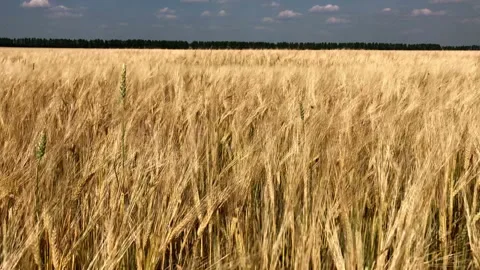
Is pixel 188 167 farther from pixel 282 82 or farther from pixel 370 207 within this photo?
pixel 282 82

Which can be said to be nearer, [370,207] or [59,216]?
[59,216]

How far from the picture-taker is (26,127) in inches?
76.9

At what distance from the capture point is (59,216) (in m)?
1.06

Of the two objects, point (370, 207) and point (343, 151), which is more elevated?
point (343, 151)

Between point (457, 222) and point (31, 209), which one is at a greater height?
point (31, 209)

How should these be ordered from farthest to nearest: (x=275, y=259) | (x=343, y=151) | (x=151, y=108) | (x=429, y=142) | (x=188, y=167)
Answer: (x=151, y=108) → (x=429, y=142) → (x=343, y=151) → (x=188, y=167) → (x=275, y=259)

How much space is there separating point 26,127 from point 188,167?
104 cm

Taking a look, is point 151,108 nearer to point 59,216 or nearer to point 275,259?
point 59,216

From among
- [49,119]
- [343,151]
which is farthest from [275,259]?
[49,119]

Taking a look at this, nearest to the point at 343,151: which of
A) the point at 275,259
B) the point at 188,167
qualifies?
the point at 188,167

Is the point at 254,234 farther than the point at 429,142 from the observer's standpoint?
No

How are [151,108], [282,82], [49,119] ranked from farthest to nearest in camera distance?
1. [282,82]
2. [151,108]
3. [49,119]

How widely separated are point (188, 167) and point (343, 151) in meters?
0.45

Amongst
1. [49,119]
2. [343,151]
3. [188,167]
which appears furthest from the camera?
[49,119]
